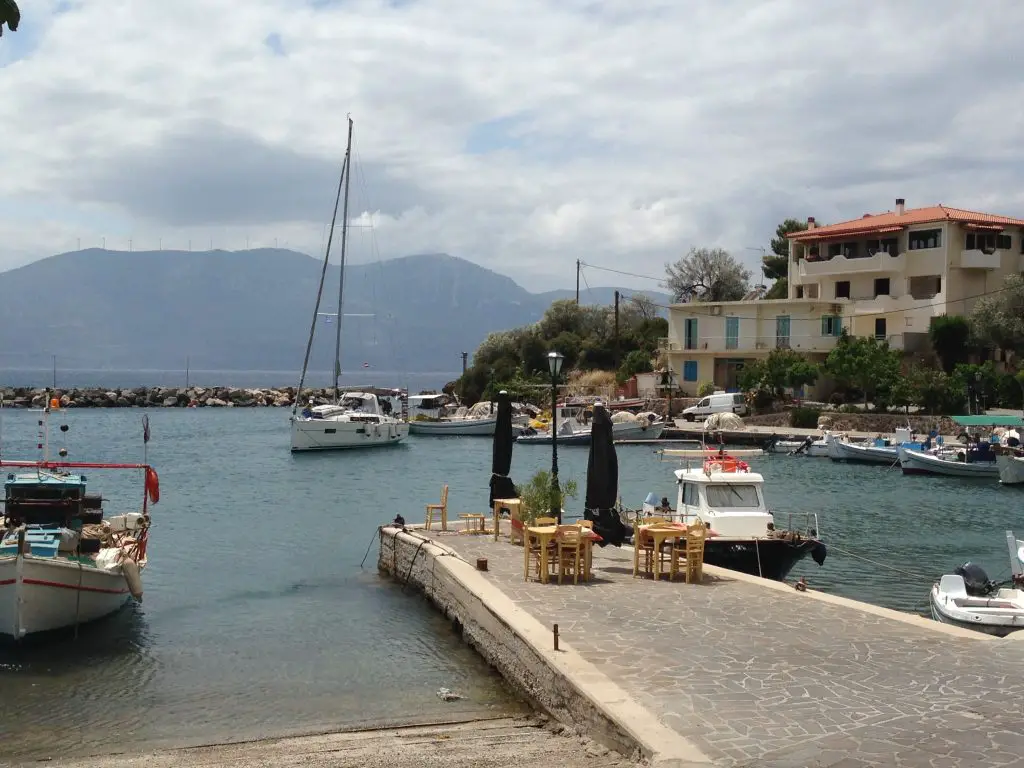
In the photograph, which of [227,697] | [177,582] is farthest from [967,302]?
[227,697]

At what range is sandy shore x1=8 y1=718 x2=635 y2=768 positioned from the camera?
10.2 meters

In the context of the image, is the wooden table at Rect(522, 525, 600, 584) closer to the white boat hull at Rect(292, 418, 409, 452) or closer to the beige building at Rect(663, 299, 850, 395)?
the white boat hull at Rect(292, 418, 409, 452)

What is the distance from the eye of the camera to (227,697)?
1462 cm

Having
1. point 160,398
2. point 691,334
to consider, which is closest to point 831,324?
point 691,334

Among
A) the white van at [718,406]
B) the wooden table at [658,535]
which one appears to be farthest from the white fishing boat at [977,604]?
the white van at [718,406]

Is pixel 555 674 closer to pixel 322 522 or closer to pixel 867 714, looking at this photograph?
pixel 867 714

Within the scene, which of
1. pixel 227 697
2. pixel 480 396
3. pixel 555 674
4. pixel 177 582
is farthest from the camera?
pixel 480 396

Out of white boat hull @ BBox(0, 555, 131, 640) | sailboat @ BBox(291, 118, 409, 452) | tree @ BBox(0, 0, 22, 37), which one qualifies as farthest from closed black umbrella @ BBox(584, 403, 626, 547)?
sailboat @ BBox(291, 118, 409, 452)

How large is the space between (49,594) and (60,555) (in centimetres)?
153

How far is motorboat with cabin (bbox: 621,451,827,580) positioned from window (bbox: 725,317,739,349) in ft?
160

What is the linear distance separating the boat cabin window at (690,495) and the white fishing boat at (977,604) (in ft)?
16.9

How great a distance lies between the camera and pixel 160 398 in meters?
118

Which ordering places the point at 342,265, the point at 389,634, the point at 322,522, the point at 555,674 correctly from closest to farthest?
the point at 555,674, the point at 389,634, the point at 322,522, the point at 342,265

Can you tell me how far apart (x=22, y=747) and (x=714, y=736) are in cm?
809
